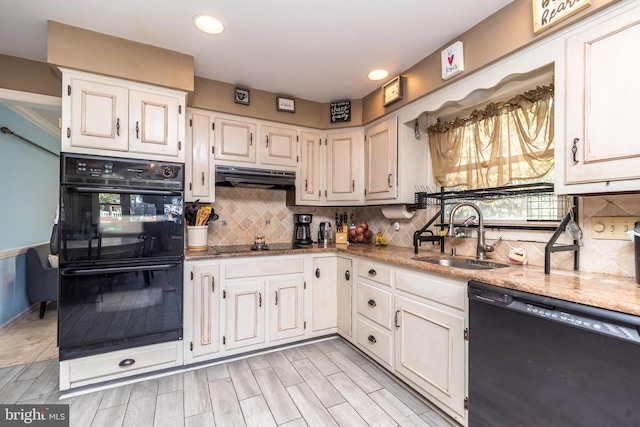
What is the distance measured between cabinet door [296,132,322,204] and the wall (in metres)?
3.16

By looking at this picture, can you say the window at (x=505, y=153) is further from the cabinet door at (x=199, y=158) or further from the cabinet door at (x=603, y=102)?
the cabinet door at (x=199, y=158)

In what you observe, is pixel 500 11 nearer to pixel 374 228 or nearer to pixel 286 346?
pixel 374 228

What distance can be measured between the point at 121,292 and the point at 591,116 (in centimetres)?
286

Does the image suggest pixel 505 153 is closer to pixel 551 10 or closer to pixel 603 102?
pixel 603 102

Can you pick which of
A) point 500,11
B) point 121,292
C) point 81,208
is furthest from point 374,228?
point 81,208

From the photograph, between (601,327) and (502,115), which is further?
(502,115)

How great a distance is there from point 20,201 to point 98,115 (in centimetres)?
254

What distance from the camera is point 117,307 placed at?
194cm

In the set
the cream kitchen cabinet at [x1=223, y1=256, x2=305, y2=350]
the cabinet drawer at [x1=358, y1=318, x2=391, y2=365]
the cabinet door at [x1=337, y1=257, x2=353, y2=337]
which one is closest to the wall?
the cream kitchen cabinet at [x1=223, y1=256, x2=305, y2=350]

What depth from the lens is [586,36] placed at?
1.33 metres

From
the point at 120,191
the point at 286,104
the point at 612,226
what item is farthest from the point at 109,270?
the point at 612,226

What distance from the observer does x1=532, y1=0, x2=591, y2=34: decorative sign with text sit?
4.38 ft

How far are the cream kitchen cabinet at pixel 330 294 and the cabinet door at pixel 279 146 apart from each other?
1047 mm

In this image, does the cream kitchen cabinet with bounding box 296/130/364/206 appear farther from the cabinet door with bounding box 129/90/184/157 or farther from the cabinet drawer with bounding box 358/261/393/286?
the cabinet door with bounding box 129/90/184/157
